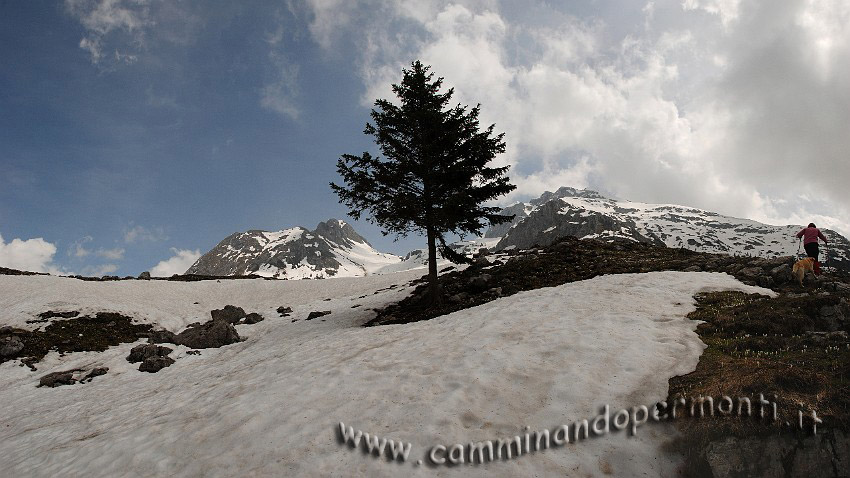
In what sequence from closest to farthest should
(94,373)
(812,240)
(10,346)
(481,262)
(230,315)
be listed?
(812,240) → (94,373) → (10,346) → (481,262) → (230,315)

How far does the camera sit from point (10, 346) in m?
17.8

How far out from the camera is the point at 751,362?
6.59m

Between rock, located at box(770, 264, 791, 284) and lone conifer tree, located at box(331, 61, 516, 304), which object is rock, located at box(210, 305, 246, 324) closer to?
lone conifer tree, located at box(331, 61, 516, 304)

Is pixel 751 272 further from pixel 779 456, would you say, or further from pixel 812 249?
pixel 779 456

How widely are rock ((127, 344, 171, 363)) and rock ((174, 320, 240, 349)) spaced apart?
1.49m

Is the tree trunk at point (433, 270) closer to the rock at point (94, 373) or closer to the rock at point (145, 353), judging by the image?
the rock at point (145, 353)

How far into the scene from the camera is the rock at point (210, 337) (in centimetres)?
1928

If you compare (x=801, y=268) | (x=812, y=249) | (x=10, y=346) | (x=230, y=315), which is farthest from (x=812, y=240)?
(x=10, y=346)

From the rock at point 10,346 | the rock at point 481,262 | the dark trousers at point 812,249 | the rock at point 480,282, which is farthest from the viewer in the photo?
the rock at point 481,262

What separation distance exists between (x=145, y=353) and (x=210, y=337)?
277 cm

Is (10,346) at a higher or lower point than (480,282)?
lower

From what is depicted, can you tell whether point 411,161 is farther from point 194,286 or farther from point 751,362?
point 194,286

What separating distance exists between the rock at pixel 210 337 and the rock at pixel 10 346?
21.3 ft

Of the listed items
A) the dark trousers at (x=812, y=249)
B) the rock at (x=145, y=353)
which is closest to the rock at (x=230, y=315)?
the rock at (x=145, y=353)
